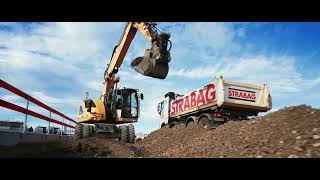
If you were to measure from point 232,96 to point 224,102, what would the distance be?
0.79 metres

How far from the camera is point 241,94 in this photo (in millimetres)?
18734

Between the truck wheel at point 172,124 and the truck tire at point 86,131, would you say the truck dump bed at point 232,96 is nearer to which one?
the truck wheel at point 172,124

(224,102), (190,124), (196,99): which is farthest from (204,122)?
(224,102)

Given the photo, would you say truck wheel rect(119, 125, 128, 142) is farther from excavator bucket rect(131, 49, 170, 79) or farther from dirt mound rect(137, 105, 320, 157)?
dirt mound rect(137, 105, 320, 157)

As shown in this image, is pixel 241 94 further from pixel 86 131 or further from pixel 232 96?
pixel 86 131

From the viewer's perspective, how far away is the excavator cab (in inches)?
481

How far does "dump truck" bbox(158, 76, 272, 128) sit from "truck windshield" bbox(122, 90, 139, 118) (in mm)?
3774

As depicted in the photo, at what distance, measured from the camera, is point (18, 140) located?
874 cm

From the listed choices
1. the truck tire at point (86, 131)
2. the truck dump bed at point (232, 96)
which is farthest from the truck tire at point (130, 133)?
the truck dump bed at point (232, 96)

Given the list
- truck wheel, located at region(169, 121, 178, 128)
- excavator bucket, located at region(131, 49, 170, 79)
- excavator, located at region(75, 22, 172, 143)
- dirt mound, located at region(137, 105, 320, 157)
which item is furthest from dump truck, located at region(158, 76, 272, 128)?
dirt mound, located at region(137, 105, 320, 157)

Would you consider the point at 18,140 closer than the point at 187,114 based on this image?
Yes
